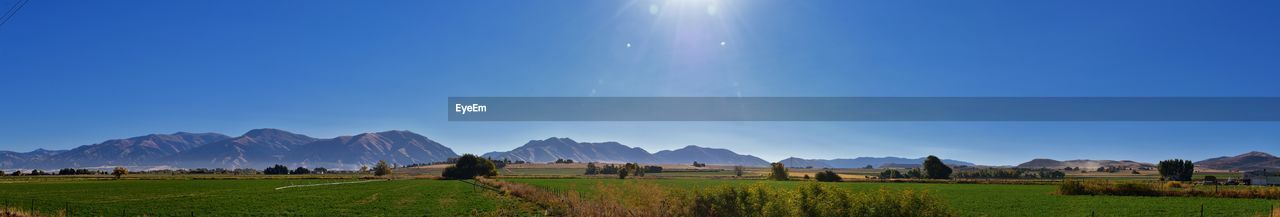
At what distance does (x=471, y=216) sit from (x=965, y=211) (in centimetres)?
2788

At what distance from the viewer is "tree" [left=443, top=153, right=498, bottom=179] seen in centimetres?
13462

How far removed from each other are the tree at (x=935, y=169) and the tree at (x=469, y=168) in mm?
92712

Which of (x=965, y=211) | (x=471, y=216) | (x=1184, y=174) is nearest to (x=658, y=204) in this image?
(x=471, y=216)

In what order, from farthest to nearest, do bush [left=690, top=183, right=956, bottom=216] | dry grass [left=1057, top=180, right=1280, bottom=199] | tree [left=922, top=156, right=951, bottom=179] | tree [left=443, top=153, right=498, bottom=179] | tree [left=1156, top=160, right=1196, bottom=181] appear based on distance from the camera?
tree [left=1156, top=160, right=1196, bottom=181]
tree [left=922, top=156, right=951, bottom=179]
tree [left=443, top=153, right=498, bottom=179]
dry grass [left=1057, top=180, right=1280, bottom=199]
bush [left=690, top=183, right=956, bottom=216]

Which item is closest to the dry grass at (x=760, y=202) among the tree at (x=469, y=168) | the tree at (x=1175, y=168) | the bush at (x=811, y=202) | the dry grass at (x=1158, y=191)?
the bush at (x=811, y=202)

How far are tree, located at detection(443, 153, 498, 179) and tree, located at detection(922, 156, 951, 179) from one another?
92712 mm

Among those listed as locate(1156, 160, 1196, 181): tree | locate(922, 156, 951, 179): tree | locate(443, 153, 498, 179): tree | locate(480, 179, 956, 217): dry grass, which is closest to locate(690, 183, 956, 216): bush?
locate(480, 179, 956, 217): dry grass

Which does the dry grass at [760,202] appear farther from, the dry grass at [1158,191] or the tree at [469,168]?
the tree at [469,168]

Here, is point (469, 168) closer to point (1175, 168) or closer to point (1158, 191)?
point (1158, 191)

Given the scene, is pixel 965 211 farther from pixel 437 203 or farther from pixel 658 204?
pixel 437 203

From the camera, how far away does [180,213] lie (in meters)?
35.9

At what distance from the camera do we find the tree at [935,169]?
5546 inches

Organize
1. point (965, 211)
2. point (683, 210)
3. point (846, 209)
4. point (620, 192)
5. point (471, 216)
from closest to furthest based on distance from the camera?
point (846, 209) < point (683, 210) < point (620, 192) < point (471, 216) < point (965, 211)

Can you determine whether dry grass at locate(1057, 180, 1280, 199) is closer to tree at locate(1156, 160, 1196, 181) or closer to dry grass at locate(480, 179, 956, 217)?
dry grass at locate(480, 179, 956, 217)
